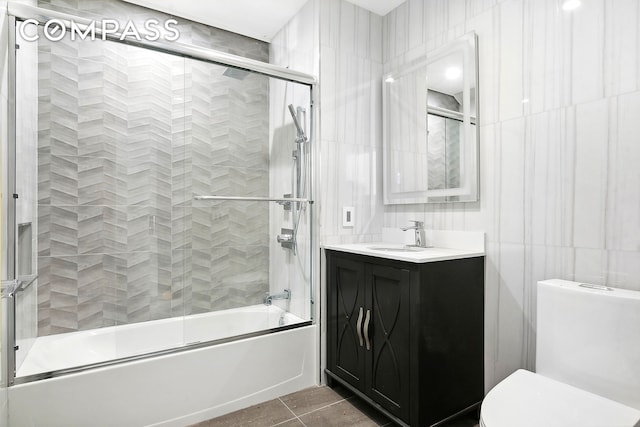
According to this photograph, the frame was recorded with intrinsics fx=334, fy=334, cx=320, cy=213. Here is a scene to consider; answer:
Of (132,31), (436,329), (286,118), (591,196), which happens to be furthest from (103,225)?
(591,196)

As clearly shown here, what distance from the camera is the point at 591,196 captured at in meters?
1.35

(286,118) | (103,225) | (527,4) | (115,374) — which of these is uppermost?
(527,4)

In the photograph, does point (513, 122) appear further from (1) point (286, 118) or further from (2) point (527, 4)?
(1) point (286, 118)

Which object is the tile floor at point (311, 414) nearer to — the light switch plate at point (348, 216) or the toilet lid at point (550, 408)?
the toilet lid at point (550, 408)

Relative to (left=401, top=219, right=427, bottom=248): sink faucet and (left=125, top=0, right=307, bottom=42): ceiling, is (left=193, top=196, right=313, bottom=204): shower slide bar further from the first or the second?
(left=125, top=0, right=307, bottom=42): ceiling

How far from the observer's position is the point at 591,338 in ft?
4.06

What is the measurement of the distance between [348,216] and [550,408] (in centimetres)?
138

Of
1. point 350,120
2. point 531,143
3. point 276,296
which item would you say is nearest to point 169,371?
point 276,296

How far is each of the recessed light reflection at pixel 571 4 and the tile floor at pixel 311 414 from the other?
195 cm

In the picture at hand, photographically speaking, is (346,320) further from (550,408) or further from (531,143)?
(531,143)

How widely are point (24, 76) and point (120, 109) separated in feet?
1.23

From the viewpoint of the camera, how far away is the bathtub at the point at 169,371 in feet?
4.66

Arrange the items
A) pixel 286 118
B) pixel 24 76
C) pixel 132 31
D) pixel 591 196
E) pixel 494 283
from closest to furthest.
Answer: pixel 591 196 → pixel 24 76 → pixel 132 31 → pixel 494 283 → pixel 286 118

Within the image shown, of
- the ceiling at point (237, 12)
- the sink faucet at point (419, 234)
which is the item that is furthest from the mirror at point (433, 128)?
the ceiling at point (237, 12)
